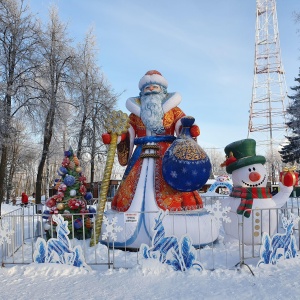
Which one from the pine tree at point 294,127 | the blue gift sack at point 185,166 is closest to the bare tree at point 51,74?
the blue gift sack at point 185,166

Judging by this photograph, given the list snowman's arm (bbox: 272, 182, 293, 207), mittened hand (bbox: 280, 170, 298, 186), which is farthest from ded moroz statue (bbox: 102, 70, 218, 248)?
mittened hand (bbox: 280, 170, 298, 186)

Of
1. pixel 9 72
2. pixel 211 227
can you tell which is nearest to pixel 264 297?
pixel 211 227

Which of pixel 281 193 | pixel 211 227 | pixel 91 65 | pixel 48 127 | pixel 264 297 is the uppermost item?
pixel 91 65

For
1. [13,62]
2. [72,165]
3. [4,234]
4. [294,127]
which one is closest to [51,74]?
[13,62]

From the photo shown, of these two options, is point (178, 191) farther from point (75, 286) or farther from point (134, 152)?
point (75, 286)

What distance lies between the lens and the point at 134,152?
291 inches

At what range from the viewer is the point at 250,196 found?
7168 millimetres

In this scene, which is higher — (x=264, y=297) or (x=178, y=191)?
(x=178, y=191)

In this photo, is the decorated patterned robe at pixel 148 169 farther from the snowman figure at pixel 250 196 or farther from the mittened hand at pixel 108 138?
the snowman figure at pixel 250 196

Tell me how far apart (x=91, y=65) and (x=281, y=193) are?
14.3m

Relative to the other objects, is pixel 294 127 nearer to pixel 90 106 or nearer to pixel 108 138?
pixel 90 106

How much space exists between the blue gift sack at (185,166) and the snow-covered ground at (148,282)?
4.80ft

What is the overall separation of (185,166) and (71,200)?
9.66 ft

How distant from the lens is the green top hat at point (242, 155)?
24.0 feet
